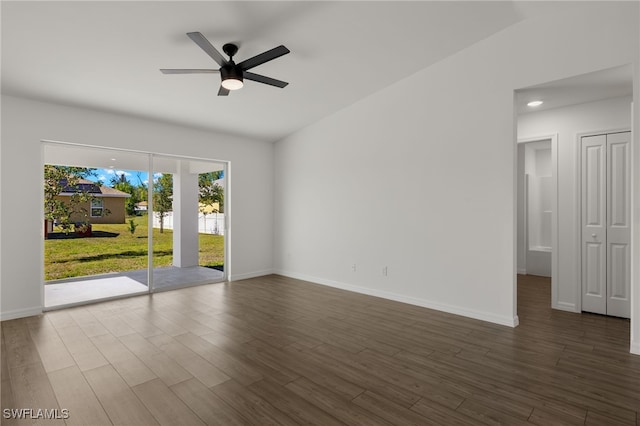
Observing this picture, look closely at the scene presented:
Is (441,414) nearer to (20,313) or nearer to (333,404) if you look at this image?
(333,404)

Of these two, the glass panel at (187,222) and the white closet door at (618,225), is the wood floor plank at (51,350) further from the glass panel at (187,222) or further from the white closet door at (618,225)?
the white closet door at (618,225)

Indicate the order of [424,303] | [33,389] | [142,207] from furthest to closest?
[142,207] → [424,303] → [33,389]

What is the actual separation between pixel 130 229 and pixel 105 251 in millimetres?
469

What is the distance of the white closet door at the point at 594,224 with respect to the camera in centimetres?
399

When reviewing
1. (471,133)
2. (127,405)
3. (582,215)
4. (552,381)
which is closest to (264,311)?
(127,405)

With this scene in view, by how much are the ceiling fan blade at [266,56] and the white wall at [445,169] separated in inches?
95.2

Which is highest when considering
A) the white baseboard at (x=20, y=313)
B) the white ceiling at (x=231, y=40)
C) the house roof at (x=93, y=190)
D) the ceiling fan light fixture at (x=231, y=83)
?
the white ceiling at (x=231, y=40)

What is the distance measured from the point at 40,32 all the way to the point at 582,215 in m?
6.21

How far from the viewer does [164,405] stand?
2219 mm

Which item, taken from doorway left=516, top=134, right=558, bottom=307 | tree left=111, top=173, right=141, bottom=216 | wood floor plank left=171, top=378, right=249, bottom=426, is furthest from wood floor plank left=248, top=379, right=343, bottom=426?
doorway left=516, top=134, right=558, bottom=307

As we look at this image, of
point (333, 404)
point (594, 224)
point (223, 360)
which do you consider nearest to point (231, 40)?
point (223, 360)

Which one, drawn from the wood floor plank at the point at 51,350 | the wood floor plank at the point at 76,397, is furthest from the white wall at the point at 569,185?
the wood floor plank at the point at 51,350

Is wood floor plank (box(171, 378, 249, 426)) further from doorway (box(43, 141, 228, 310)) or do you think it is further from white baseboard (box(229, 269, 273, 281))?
white baseboard (box(229, 269, 273, 281))

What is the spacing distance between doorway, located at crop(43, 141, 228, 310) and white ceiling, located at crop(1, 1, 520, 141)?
0.88 m
